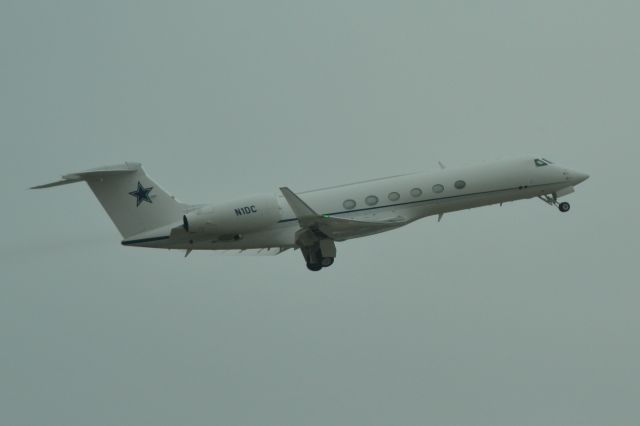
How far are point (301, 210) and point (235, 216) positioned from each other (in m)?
1.93

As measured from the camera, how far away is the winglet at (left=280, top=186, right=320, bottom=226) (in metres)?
31.5

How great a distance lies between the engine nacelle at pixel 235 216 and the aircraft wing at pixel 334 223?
3.31 feet

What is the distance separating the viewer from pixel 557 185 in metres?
37.0

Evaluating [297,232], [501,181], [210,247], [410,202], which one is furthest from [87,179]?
[501,181]

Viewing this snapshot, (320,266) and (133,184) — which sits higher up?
(133,184)

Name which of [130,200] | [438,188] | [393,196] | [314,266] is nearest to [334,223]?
[314,266]

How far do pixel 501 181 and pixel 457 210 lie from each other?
64.3 inches

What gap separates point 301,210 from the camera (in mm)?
32250

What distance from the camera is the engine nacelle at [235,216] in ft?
107

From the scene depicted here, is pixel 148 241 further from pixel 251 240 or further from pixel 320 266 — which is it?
pixel 320 266

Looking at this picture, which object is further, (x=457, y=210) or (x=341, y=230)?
(x=457, y=210)

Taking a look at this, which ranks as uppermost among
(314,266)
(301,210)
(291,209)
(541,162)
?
(541,162)

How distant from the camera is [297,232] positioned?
33812 millimetres

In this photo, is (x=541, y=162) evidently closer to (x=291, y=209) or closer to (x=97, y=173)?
(x=291, y=209)
